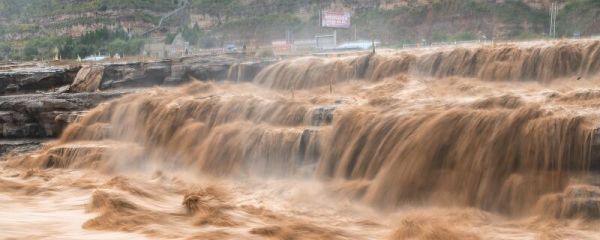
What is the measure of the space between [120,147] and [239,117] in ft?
9.23

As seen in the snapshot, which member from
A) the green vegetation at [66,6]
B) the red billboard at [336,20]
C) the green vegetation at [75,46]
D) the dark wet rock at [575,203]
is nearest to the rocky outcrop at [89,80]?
the dark wet rock at [575,203]

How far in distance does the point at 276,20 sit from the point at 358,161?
52602mm

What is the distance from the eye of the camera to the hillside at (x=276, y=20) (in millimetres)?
44344

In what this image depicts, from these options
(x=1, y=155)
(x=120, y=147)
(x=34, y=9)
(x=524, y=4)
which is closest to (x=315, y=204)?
(x=120, y=147)

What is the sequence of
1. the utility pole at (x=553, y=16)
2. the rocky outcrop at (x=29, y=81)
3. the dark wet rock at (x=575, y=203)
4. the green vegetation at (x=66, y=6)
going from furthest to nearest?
the green vegetation at (x=66, y=6)
the utility pole at (x=553, y=16)
the rocky outcrop at (x=29, y=81)
the dark wet rock at (x=575, y=203)

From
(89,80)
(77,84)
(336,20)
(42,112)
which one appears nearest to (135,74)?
(89,80)

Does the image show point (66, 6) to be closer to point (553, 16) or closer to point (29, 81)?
point (553, 16)

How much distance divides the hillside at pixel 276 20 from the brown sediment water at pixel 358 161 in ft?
79.6

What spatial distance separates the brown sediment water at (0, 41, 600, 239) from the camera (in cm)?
792

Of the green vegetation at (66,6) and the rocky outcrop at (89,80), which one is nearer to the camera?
the rocky outcrop at (89,80)

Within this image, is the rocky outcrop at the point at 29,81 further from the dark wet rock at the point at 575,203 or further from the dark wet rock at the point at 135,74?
the dark wet rock at the point at 575,203

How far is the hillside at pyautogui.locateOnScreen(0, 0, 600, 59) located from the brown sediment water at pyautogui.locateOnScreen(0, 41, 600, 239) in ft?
79.6

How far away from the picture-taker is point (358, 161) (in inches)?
392

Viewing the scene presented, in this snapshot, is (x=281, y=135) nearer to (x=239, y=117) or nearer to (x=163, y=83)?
(x=239, y=117)
